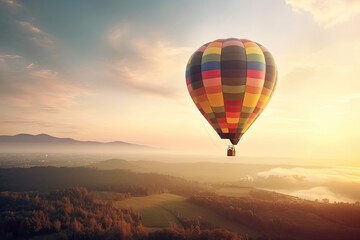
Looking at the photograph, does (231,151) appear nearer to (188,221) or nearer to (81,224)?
(188,221)

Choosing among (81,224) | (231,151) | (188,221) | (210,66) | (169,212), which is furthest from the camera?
(169,212)

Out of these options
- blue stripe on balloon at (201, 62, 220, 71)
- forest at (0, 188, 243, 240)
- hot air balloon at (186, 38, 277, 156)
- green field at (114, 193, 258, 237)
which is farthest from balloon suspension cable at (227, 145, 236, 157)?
green field at (114, 193, 258, 237)

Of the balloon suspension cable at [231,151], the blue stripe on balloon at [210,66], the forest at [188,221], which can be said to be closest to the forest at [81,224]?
the forest at [188,221]

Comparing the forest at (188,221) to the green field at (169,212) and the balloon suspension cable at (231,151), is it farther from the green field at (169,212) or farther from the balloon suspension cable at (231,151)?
the balloon suspension cable at (231,151)

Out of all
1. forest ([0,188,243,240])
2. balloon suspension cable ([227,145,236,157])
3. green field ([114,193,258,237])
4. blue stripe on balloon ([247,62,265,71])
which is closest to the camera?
balloon suspension cable ([227,145,236,157])

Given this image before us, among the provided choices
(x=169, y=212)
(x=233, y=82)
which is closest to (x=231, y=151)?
(x=233, y=82)

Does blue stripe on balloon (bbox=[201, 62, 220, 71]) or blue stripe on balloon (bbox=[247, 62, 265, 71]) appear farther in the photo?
blue stripe on balloon (bbox=[201, 62, 220, 71])

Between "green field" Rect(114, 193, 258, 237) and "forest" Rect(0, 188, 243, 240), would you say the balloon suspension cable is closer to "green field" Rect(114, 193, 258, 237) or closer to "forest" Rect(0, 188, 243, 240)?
"forest" Rect(0, 188, 243, 240)
